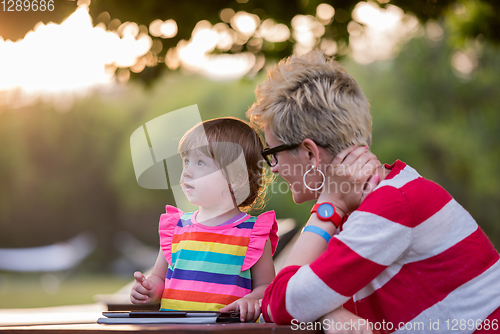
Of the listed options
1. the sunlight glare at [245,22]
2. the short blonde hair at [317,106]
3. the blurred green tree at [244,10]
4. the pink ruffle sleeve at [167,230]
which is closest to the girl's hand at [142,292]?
the pink ruffle sleeve at [167,230]

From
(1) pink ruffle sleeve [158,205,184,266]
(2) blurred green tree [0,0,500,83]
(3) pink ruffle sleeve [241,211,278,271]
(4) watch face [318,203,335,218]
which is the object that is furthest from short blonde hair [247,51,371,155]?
(2) blurred green tree [0,0,500,83]

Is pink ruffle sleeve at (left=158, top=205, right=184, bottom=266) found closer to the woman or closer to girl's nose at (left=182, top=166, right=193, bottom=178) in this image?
girl's nose at (left=182, top=166, right=193, bottom=178)

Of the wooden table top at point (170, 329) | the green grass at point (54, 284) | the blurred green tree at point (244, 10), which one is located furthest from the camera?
the green grass at point (54, 284)

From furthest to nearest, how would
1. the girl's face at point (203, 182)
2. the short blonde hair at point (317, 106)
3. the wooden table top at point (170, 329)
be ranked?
the girl's face at point (203, 182) → the short blonde hair at point (317, 106) → the wooden table top at point (170, 329)

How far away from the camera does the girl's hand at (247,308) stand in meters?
1.47

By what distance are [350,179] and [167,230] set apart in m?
0.93

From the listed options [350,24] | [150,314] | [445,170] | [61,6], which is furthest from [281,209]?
[150,314]

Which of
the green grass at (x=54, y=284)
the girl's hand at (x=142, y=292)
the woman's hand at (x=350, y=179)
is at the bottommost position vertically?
the green grass at (x=54, y=284)

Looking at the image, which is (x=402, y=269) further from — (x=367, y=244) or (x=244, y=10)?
(x=244, y=10)

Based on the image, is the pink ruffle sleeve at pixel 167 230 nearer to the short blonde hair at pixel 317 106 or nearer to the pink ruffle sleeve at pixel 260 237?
the pink ruffle sleeve at pixel 260 237

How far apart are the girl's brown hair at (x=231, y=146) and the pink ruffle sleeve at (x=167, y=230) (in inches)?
11.5

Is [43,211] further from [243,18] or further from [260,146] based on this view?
[260,146]

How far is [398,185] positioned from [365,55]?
15.5 metres

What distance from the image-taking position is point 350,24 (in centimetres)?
380
